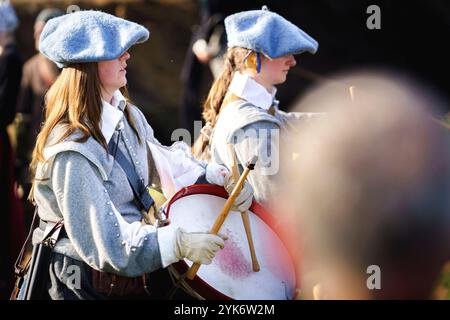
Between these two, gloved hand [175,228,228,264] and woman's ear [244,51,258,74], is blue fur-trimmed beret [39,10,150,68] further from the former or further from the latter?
woman's ear [244,51,258,74]

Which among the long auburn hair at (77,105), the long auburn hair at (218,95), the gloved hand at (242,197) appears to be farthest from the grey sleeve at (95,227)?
the long auburn hair at (218,95)

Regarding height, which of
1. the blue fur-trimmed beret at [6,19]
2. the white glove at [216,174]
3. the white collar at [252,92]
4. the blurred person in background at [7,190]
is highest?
the white collar at [252,92]

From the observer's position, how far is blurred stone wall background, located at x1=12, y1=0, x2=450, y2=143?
7559mm

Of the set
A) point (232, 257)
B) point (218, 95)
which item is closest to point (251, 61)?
point (218, 95)

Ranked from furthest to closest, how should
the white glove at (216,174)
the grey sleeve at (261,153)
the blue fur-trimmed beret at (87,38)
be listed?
the grey sleeve at (261,153), the white glove at (216,174), the blue fur-trimmed beret at (87,38)

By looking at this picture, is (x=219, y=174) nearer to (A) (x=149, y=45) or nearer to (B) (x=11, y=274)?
(B) (x=11, y=274)

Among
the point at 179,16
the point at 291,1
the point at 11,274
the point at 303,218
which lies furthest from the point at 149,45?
the point at 303,218

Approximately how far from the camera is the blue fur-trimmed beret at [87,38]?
3.21 m

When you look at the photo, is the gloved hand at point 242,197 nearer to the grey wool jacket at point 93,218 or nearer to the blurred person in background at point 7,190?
Result: the grey wool jacket at point 93,218

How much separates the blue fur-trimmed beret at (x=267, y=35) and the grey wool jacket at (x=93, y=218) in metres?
1.09

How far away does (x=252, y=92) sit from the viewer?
4.16 m

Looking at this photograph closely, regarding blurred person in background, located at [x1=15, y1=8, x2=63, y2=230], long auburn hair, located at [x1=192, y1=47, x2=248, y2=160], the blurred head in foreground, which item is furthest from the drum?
blurred person in background, located at [x1=15, y1=8, x2=63, y2=230]

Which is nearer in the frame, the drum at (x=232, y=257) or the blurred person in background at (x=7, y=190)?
the drum at (x=232, y=257)

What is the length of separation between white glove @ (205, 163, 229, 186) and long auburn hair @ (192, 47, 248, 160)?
0.52 meters
